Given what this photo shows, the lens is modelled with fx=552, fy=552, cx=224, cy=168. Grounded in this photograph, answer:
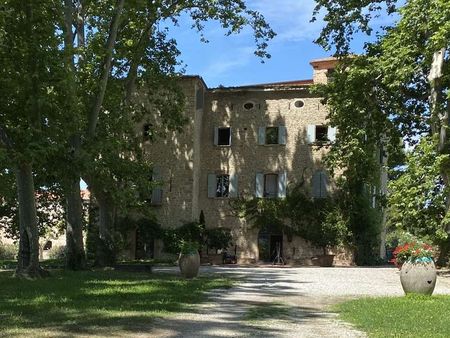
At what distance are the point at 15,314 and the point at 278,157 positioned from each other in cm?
2620

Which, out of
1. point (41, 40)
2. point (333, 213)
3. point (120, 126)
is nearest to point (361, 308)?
point (41, 40)

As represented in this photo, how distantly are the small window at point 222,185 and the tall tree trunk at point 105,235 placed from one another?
39.1ft

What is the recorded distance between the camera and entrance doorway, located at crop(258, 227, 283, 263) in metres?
33.1

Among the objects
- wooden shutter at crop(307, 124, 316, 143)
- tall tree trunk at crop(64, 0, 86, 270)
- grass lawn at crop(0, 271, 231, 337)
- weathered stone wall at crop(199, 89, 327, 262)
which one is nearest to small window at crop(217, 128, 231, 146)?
weathered stone wall at crop(199, 89, 327, 262)

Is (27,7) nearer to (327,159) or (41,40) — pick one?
(41,40)

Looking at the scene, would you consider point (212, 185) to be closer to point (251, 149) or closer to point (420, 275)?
point (251, 149)

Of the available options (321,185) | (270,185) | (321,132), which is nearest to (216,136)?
(270,185)

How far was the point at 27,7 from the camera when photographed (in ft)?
50.9

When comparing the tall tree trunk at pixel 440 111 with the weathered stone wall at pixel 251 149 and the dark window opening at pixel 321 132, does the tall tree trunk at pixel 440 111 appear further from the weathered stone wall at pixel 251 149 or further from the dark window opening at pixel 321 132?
the weathered stone wall at pixel 251 149

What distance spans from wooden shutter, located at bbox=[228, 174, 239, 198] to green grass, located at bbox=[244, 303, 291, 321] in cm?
2265

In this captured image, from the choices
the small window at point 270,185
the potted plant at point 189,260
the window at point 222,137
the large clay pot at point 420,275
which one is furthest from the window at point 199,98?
the large clay pot at point 420,275

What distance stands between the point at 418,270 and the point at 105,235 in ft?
45.2

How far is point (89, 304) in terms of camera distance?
9.80 m

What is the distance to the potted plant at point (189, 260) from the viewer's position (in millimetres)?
17016
